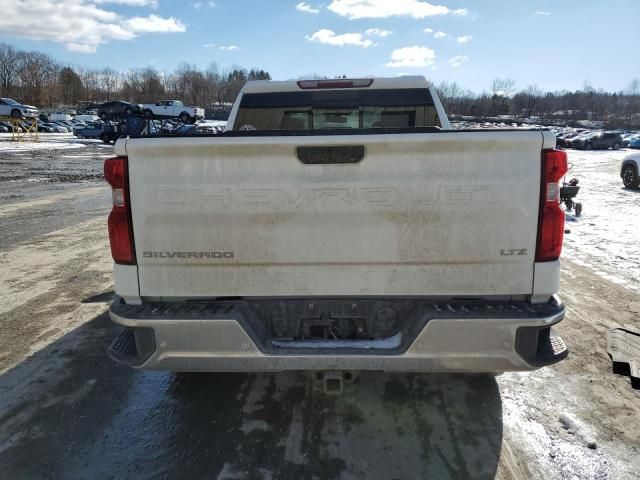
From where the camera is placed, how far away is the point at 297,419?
3.00 meters

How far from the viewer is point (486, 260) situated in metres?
2.37

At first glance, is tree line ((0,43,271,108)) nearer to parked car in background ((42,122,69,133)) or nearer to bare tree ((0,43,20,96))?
bare tree ((0,43,20,96))

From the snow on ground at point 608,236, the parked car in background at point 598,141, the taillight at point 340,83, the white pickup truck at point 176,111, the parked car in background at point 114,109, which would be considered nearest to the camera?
the taillight at point 340,83

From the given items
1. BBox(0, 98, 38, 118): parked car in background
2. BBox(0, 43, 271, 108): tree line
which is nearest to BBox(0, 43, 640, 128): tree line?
BBox(0, 43, 271, 108): tree line

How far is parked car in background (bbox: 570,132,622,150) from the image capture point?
4231 centimetres

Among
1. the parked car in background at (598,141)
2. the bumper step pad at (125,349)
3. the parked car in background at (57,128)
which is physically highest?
the parked car in background at (57,128)

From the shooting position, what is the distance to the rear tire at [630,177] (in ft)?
50.3

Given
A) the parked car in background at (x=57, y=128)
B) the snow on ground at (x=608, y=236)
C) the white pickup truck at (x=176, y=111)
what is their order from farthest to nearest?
the parked car in background at (x=57, y=128) → the white pickup truck at (x=176, y=111) → the snow on ground at (x=608, y=236)

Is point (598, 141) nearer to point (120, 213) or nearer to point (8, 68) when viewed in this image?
point (120, 213)

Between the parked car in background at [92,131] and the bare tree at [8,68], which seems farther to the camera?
the bare tree at [8,68]

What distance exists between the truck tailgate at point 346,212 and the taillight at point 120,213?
47 mm

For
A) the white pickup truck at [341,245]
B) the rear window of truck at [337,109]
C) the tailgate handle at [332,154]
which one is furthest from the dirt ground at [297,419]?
the rear window of truck at [337,109]

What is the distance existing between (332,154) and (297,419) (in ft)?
6.00

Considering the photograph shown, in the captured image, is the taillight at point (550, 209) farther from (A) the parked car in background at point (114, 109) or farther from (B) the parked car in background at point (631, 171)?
(A) the parked car in background at point (114, 109)
